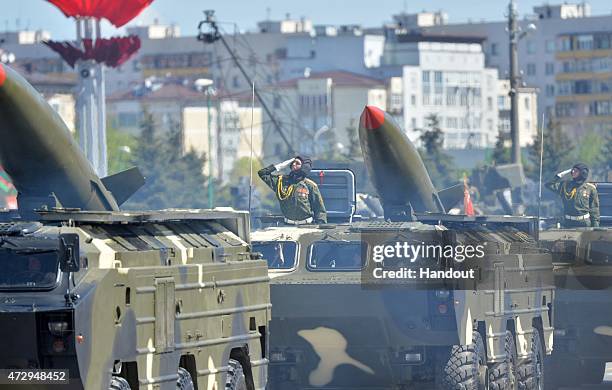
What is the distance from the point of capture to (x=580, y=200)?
30.5 metres

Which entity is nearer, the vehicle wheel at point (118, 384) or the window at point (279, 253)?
the vehicle wheel at point (118, 384)

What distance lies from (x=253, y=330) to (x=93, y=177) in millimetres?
6738

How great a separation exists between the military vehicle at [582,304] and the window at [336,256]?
4.61 m

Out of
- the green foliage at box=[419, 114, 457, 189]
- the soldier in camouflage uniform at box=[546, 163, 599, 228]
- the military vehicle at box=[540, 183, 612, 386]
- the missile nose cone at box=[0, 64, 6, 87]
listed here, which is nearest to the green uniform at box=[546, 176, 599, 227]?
the soldier in camouflage uniform at box=[546, 163, 599, 228]

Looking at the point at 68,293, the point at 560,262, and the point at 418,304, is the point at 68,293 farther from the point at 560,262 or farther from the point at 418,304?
the point at 560,262

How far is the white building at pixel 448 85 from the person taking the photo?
502ft

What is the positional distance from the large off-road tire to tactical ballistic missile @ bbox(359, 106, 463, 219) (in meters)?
4.87

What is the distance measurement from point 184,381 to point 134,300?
1.30 metres

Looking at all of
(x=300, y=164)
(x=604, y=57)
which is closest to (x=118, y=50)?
(x=300, y=164)

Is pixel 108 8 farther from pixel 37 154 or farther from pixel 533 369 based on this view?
pixel 533 369

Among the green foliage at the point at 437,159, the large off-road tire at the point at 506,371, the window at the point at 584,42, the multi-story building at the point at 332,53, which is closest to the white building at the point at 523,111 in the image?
the window at the point at 584,42

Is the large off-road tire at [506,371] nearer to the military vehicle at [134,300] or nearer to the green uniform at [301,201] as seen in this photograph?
the military vehicle at [134,300]

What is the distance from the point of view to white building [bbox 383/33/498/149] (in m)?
153

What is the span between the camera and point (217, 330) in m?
20.2
